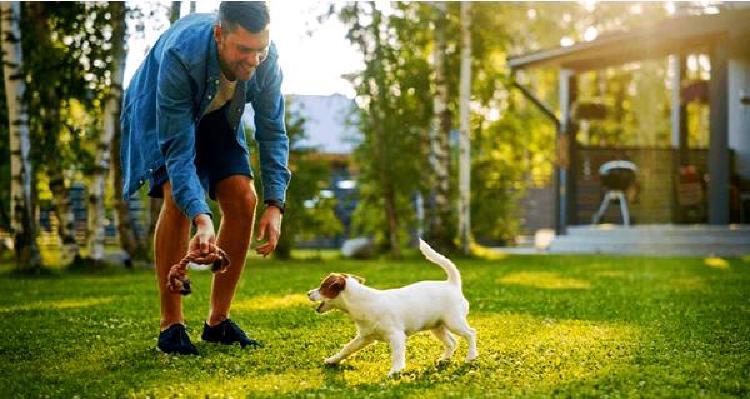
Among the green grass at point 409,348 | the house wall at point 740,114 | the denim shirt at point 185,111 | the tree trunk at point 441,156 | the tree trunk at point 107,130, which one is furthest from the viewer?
the house wall at point 740,114

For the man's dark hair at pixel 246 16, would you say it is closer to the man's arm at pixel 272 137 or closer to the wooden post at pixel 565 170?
the man's arm at pixel 272 137

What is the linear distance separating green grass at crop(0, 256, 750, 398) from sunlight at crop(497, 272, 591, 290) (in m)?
0.16

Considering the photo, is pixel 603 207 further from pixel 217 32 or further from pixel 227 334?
pixel 217 32

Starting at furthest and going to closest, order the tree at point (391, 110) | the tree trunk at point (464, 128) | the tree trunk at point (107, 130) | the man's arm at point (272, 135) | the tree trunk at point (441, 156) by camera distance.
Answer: the tree trunk at point (441, 156) < the tree trunk at point (464, 128) < the tree at point (391, 110) < the tree trunk at point (107, 130) < the man's arm at point (272, 135)

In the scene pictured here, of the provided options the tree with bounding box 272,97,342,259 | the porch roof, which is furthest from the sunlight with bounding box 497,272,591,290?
the porch roof

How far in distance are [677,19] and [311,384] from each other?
14.5 meters

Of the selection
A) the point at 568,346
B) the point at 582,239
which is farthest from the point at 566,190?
the point at 568,346

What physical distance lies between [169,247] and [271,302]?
315 cm

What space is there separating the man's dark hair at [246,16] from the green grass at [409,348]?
1.44 metres

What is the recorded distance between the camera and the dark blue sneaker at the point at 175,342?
501 cm

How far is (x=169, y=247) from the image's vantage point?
5098 millimetres

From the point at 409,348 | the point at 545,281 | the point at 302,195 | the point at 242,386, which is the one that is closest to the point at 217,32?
the point at 242,386

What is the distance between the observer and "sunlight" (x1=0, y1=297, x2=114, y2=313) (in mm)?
7836

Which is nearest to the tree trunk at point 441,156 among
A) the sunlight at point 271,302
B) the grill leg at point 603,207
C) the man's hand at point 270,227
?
the grill leg at point 603,207
